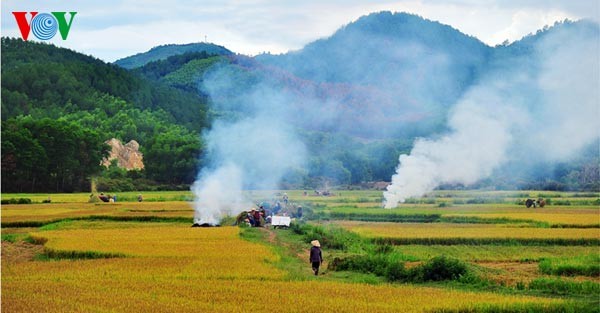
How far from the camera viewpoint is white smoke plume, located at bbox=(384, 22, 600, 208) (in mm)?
43719

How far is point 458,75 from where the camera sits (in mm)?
178625

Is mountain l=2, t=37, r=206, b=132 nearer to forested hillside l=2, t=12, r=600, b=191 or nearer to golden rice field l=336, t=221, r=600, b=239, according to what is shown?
forested hillside l=2, t=12, r=600, b=191

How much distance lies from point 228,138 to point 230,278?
40.9m

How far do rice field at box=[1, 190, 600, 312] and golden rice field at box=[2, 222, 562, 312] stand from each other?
0.02 meters

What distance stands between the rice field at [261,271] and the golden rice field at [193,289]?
0.02m

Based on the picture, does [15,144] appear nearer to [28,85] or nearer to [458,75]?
[28,85]

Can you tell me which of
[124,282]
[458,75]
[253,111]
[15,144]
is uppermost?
[458,75]

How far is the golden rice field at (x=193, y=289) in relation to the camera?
1250 centimetres

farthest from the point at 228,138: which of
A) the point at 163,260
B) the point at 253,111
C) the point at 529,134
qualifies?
the point at 163,260

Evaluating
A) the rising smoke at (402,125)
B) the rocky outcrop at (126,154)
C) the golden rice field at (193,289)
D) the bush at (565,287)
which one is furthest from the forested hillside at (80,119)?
the bush at (565,287)

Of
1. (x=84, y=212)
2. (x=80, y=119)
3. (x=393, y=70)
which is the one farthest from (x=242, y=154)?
(x=393, y=70)

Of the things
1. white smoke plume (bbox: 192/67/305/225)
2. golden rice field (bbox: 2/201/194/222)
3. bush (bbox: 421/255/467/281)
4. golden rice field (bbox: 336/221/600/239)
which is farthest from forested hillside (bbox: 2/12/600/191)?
bush (bbox: 421/255/467/281)

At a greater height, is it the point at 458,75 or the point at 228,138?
the point at 458,75

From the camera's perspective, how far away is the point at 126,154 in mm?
89000
